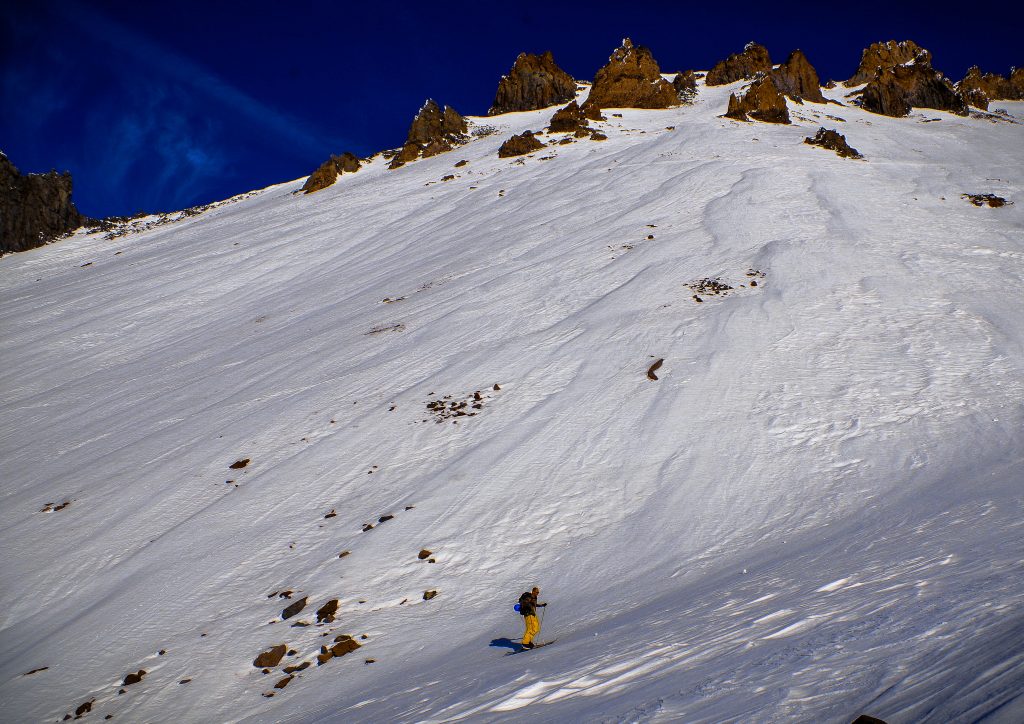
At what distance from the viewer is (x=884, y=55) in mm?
56781

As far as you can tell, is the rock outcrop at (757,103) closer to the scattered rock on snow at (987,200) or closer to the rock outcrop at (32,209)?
the scattered rock on snow at (987,200)

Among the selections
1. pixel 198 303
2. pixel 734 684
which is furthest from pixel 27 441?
pixel 734 684

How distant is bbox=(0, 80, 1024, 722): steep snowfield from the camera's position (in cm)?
465

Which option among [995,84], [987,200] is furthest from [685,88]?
[987,200]

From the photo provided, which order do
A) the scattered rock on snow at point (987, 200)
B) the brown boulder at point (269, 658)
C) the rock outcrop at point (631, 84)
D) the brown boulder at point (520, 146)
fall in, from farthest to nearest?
the rock outcrop at point (631, 84)
the brown boulder at point (520, 146)
the scattered rock on snow at point (987, 200)
the brown boulder at point (269, 658)

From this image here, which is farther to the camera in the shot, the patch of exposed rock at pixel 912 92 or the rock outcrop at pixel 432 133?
the patch of exposed rock at pixel 912 92

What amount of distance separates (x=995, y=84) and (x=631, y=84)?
125ft

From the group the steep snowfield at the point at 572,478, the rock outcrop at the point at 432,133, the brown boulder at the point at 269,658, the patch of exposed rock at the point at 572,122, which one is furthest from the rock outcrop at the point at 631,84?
the brown boulder at the point at 269,658

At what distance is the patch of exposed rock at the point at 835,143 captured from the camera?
2484 cm

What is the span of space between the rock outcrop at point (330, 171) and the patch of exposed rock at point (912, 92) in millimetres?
39754

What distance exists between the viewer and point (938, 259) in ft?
47.1

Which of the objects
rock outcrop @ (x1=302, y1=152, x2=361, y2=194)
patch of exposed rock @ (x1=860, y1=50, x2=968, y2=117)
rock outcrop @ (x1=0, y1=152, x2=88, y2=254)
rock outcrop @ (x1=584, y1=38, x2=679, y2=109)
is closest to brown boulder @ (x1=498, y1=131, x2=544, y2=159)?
rock outcrop @ (x1=302, y1=152, x2=361, y2=194)

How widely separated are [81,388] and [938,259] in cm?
2458

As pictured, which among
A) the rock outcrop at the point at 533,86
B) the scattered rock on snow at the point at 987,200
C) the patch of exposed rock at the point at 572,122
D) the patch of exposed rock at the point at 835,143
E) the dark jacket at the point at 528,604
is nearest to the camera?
the dark jacket at the point at 528,604
